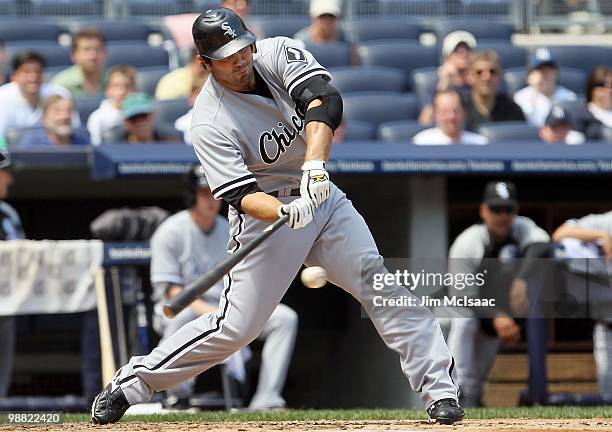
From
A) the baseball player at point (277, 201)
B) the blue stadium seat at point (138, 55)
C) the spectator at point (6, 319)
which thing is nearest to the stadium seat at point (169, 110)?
the blue stadium seat at point (138, 55)

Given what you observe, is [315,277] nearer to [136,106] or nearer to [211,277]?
[211,277]

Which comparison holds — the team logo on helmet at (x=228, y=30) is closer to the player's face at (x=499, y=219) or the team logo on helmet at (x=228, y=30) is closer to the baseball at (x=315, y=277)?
the baseball at (x=315, y=277)

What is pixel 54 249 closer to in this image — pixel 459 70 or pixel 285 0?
pixel 459 70

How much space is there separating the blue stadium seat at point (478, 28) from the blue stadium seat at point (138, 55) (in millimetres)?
2317

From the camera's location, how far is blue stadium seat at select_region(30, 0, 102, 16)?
34.7ft

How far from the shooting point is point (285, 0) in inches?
420

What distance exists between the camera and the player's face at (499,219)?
7086mm

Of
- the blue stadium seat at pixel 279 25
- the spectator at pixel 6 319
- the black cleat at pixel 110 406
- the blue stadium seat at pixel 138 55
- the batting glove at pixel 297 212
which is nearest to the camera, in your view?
the batting glove at pixel 297 212

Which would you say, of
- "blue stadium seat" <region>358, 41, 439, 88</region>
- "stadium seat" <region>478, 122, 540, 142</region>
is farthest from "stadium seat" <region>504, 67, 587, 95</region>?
"stadium seat" <region>478, 122, 540, 142</region>

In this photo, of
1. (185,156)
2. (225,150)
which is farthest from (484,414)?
(185,156)

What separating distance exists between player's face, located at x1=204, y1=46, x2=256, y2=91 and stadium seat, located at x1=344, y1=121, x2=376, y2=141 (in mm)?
4016

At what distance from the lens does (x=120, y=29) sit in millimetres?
10094

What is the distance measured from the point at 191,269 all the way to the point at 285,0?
4.12m

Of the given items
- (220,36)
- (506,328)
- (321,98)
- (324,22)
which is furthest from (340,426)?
(324,22)
